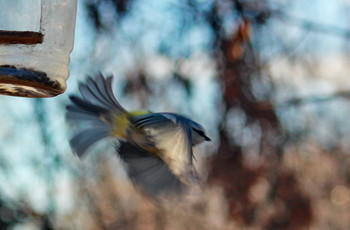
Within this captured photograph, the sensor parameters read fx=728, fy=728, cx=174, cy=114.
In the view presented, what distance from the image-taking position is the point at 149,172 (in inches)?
97.3

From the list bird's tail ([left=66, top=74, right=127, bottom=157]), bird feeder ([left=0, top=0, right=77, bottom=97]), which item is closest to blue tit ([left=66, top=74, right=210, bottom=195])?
bird's tail ([left=66, top=74, right=127, bottom=157])

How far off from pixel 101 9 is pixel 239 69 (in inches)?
45.0

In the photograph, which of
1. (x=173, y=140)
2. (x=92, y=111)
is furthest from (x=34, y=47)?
(x=173, y=140)

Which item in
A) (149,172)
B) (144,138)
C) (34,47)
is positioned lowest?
(149,172)

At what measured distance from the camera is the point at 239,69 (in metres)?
5.28

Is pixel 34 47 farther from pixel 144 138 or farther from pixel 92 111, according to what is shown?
pixel 144 138

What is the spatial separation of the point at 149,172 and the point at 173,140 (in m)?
0.19

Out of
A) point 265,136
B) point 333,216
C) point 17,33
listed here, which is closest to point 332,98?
point 265,136

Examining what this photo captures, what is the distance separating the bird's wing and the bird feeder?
0.39 meters

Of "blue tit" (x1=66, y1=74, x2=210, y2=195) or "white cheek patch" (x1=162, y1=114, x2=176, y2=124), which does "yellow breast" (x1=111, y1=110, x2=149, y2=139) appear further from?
"white cheek patch" (x1=162, y1=114, x2=176, y2=124)

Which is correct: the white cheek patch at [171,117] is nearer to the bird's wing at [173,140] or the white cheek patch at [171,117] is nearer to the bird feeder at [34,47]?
the bird's wing at [173,140]

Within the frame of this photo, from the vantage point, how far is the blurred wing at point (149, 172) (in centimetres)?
240

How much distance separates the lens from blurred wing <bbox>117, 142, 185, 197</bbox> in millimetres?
2400

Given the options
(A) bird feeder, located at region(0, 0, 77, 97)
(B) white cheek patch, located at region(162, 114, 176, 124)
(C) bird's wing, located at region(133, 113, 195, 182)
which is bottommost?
(C) bird's wing, located at region(133, 113, 195, 182)
